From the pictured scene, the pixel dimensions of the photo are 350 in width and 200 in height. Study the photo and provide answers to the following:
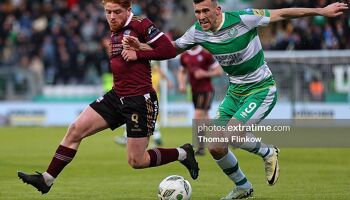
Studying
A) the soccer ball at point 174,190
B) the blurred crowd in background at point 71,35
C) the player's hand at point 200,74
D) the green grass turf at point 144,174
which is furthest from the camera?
the blurred crowd in background at point 71,35

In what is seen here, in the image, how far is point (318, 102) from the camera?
22.2 meters

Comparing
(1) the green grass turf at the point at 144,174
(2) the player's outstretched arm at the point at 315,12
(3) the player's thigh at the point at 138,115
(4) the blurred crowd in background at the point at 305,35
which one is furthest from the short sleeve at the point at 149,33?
(4) the blurred crowd in background at the point at 305,35

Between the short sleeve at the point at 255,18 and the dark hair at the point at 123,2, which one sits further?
the short sleeve at the point at 255,18

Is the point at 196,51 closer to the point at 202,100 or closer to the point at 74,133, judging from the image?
the point at 202,100

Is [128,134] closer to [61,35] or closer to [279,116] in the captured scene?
[279,116]

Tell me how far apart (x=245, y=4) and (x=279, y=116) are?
372cm

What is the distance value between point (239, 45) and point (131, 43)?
1.39m

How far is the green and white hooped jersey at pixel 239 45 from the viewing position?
30.6ft

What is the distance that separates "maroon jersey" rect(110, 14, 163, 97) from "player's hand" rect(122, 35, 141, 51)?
193mm

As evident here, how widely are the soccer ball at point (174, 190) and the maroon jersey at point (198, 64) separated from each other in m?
7.09

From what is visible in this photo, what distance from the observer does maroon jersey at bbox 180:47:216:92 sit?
1580cm

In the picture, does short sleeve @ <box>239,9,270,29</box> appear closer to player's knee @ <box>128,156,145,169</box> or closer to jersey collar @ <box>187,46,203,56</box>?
player's knee @ <box>128,156,145,169</box>

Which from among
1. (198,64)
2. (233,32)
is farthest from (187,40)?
(198,64)

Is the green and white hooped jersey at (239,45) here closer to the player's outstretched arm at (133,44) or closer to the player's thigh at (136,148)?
the player's outstretched arm at (133,44)
